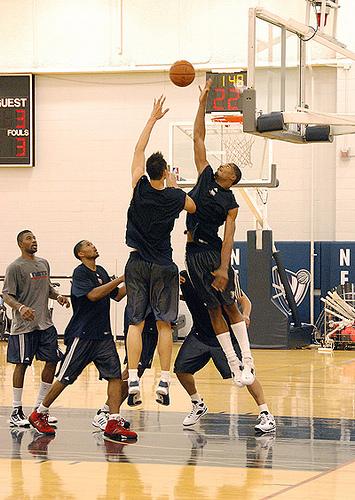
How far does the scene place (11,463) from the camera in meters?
Result: 7.61

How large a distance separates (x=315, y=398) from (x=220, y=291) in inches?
130

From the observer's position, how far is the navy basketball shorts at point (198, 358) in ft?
31.2

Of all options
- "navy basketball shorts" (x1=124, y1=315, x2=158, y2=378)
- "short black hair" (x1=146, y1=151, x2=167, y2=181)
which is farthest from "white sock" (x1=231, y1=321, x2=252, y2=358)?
"short black hair" (x1=146, y1=151, x2=167, y2=181)

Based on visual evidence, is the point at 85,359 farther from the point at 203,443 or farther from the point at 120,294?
the point at 203,443

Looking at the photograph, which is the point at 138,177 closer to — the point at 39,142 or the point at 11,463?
the point at 11,463

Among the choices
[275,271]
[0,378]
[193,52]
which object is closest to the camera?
[0,378]

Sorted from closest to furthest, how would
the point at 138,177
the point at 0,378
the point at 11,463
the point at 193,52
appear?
the point at 11,463 → the point at 138,177 → the point at 0,378 → the point at 193,52

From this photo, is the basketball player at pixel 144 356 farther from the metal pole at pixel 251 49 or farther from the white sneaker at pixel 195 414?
the metal pole at pixel 251 49

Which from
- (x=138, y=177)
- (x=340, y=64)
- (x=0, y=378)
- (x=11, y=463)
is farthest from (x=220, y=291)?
(x=340, y=64)

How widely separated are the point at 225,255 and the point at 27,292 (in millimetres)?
1908

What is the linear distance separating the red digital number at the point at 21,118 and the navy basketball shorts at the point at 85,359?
41.9ft

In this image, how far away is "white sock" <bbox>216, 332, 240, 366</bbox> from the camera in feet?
29.8

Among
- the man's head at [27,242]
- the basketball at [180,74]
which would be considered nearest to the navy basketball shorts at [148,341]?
the man's head at [27,242]

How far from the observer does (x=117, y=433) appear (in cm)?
871
